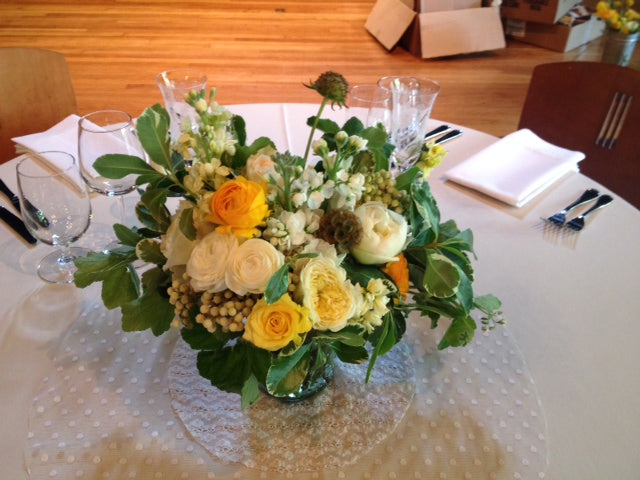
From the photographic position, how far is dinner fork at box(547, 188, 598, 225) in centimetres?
101

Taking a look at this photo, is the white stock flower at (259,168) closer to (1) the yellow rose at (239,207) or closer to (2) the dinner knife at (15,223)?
(1) the yellow rose at (239,207)

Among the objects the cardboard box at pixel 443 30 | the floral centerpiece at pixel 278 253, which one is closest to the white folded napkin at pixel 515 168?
the floral centerpiece at pixel 278 253

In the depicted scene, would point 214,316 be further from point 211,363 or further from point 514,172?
point 514,172

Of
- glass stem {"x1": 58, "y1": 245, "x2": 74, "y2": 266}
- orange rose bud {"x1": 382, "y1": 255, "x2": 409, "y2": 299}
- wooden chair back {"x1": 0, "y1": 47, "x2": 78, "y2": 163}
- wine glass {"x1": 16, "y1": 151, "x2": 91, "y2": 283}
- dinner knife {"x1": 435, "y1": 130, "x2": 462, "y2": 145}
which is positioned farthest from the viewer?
wooden chair back {"x1": 0, "y1": 47, "x2": 78, "y2": 163}

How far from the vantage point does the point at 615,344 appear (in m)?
0.79

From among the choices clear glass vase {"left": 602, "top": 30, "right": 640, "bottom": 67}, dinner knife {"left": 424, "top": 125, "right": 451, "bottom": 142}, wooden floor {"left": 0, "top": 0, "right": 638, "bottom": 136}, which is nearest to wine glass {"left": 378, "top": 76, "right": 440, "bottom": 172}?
dinner knife {"left": 424, "top": 125, "right": 451, "bottom": 142}

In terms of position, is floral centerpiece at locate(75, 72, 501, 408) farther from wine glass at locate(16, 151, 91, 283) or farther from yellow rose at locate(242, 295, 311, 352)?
wine glass at locate(16, 151, 91, 283)

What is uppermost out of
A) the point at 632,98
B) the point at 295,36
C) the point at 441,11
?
the point at 632,98

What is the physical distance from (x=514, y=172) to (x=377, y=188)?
0.64 meters

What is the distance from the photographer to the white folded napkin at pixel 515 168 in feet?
3.52

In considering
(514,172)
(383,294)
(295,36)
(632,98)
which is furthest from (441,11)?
(383,294)

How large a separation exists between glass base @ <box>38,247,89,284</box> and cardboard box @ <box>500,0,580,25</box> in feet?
11.7

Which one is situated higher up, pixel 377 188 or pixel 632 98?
pixel 377 188

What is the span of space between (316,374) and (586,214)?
0.65 m
